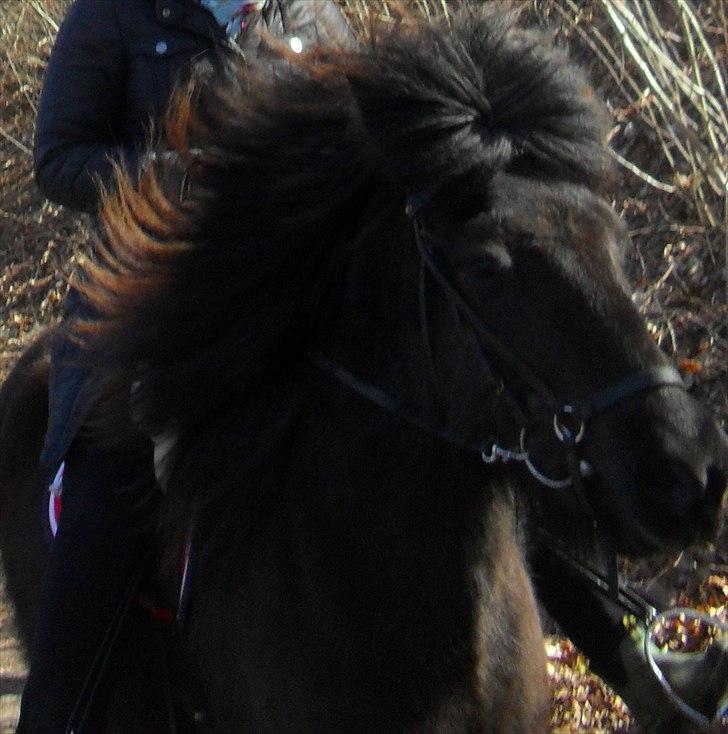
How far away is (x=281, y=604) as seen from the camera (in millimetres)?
2652

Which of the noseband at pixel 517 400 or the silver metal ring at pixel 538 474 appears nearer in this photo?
the noseband at pixel 517 400

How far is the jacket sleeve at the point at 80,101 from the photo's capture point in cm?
321

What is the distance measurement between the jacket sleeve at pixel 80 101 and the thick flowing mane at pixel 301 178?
1.43 ft

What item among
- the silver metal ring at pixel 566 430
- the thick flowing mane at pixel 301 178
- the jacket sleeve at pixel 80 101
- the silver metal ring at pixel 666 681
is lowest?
the silver metal ring at pixel 666 681

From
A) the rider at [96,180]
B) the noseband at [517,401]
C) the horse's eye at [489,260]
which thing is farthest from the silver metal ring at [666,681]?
the rider at [96,180]

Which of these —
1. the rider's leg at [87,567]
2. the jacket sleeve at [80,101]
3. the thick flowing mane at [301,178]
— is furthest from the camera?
the jacket sleeve at [80,101]

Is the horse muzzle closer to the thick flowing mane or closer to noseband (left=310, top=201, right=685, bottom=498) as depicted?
noseband (left=310, top=201, right=685, bottom=498)

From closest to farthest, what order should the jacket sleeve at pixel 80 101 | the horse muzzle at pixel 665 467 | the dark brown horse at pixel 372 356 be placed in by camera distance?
the horse muzzle at pixel 665 467, the dark brown horse at pixel 372 356, the jacket sleeve at pixel 80 101

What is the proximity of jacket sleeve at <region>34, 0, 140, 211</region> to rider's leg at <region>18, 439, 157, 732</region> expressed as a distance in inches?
30.5

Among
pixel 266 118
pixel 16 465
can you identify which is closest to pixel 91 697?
pixel 16 465

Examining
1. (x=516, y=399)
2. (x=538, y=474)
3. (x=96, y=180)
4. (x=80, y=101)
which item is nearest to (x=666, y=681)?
(x=538, y=474)

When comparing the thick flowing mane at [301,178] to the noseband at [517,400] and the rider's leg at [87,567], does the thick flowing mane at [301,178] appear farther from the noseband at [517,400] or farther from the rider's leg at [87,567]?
the rider's leg at [87,567]

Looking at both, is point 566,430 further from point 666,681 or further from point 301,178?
point 666,681

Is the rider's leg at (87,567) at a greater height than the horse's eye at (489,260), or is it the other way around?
the horse's eye at (489,260)
